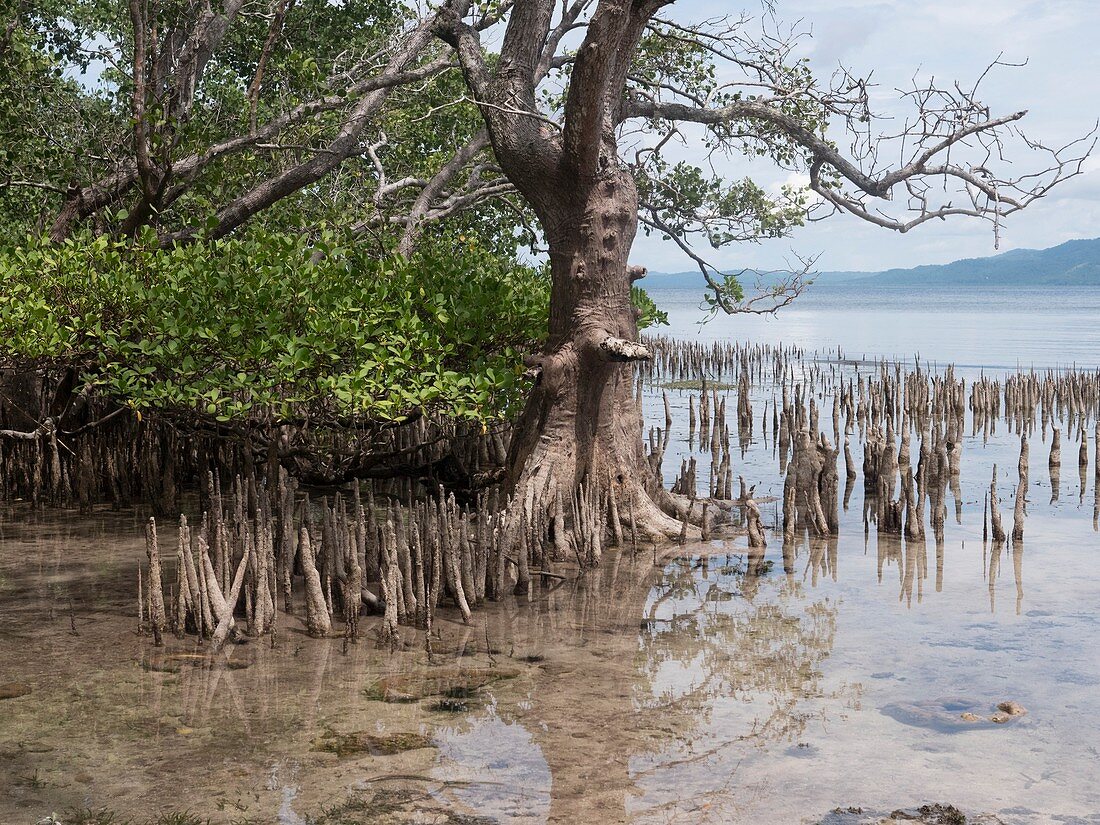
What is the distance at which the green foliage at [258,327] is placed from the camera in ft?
27.5

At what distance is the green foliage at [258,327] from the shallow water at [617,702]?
157 cm

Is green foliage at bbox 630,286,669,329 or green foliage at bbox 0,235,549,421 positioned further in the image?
green foliage at bbox 630,286,669,329

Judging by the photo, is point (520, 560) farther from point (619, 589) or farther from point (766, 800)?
point (766, 800)

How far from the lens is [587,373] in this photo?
Answer: 352 inches

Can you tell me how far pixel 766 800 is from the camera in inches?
171

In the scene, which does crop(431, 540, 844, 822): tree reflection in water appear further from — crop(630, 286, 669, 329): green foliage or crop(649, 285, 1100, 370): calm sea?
crop(649, 285, 1100, 370): calm sea

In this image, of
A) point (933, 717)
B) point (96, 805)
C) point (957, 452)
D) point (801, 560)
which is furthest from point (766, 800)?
point (957, 452)

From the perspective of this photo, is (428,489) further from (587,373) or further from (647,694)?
(647,694)

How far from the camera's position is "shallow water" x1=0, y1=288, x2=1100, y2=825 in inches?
171

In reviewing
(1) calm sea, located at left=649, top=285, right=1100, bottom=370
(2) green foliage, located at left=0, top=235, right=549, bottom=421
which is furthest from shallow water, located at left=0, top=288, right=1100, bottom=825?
(1) calm sea, located at left=649, top=285, right=1100, bottom=370

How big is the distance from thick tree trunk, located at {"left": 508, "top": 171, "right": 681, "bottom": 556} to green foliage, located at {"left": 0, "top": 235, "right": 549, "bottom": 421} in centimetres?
44

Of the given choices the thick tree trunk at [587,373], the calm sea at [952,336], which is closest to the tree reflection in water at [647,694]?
the thick tree trunk at [587,373]

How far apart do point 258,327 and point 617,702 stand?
174 inches

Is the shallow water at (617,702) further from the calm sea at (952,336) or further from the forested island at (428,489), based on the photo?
the calm sea at (952,336)
